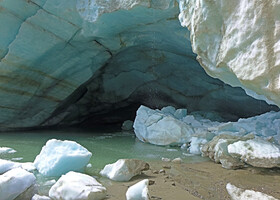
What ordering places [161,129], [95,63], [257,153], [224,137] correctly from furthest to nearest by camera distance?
[95,63], [161,129], [224,137], [257,153]

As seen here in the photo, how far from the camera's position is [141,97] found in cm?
875

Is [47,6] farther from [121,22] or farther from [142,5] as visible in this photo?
[142,5]

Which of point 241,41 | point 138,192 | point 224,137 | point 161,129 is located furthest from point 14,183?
point 161,129

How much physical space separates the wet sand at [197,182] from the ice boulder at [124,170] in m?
0.05

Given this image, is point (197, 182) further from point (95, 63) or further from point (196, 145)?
point (95, 63)

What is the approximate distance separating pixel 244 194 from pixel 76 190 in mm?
1212

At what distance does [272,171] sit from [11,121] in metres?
5.86

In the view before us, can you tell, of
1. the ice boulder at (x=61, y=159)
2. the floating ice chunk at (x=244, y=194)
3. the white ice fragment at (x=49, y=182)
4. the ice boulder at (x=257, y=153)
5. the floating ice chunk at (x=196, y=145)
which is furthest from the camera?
the floating ice chunk at (x=196, y=145)

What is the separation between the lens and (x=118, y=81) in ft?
26.2

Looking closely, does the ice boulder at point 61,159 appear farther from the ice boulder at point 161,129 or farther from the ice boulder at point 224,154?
the ice boulder at point 161,129

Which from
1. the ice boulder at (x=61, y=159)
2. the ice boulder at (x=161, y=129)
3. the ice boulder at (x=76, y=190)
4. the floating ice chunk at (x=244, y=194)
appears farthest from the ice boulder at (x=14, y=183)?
the ice boulder at (x=161, y=129)

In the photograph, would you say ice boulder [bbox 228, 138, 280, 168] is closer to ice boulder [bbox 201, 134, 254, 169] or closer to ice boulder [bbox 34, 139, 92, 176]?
ice boulder [bbox 201, 134, 254, 169]

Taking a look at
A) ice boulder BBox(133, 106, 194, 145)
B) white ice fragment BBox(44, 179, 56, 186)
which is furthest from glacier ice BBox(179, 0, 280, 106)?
ice boulder BBox(133, 106, 194, 145)

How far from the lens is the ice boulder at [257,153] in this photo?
8.34 ft
